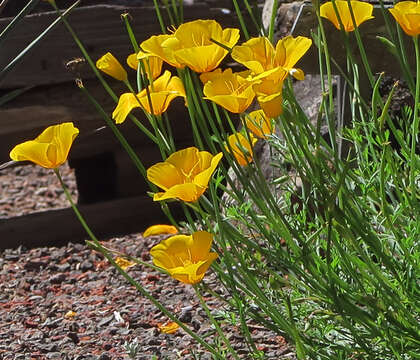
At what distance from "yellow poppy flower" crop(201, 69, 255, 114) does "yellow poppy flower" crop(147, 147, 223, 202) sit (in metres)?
0.09

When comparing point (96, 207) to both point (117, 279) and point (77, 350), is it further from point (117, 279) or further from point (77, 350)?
point (77, 350)

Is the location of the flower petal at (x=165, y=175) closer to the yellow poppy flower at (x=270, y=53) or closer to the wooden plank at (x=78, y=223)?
the yellow poppy flower at (x=270, y=53)

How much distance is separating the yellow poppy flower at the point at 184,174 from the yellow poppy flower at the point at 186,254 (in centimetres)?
8

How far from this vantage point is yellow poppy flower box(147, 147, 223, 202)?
1.58 metres

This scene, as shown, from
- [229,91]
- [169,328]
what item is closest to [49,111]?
[169,328]

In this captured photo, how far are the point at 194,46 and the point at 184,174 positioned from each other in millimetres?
255

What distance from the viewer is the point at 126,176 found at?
5.24 metres

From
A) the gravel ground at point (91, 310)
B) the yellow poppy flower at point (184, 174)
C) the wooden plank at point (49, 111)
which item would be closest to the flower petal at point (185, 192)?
the yellow poppy flower at point (184, 174)

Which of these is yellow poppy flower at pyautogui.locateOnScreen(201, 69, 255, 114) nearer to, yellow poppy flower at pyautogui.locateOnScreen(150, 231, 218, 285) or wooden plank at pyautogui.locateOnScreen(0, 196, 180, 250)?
yellow poppy flower at pyautogui.locateOnScreen(150, 231, 218, 285)

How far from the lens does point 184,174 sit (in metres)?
1.70

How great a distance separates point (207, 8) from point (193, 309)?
223cm

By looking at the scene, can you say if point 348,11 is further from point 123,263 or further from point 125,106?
point 123,263

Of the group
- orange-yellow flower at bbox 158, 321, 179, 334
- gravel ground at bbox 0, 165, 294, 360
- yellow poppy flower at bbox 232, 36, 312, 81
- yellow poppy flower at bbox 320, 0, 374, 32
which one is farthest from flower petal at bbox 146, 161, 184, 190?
orange-yellow flower at bbox 158, 321, 179, 334

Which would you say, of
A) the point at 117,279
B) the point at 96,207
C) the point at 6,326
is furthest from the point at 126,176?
the point at 6,326
